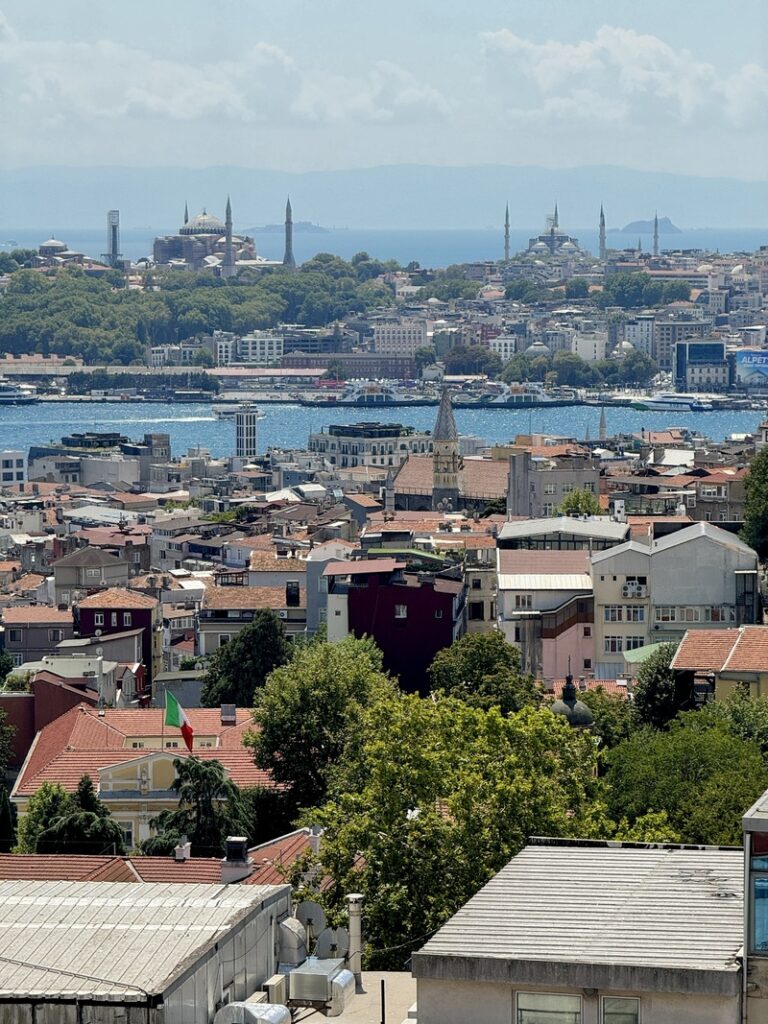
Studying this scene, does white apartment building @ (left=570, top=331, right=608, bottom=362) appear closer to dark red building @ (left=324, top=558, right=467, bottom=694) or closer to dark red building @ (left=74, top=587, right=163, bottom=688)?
dark red building @ (left=74, top=587, right=163, bottom=688)

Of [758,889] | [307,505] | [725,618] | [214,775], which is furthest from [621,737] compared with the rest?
[307,505]

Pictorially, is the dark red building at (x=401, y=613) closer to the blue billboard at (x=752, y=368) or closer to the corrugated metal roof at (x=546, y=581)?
the corrugated metal roof at (x=546, y=581)

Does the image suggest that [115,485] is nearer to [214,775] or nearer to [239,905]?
[214,775]

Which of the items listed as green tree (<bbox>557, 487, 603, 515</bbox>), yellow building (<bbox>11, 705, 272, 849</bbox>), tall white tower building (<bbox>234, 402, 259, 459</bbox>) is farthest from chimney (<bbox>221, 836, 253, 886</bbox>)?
tall white tower building (<bbox>234, 402, 259, 459</bbox>)

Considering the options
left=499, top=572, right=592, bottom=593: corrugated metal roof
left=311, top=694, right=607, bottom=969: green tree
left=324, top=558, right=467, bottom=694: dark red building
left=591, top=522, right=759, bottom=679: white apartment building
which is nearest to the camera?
left=311, top=694, right=607, bottom=969: green tree

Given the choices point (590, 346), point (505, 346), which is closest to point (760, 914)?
point (590, 346)

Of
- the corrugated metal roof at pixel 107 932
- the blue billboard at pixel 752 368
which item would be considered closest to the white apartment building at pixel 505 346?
the blue billboard at pixel 752 368
